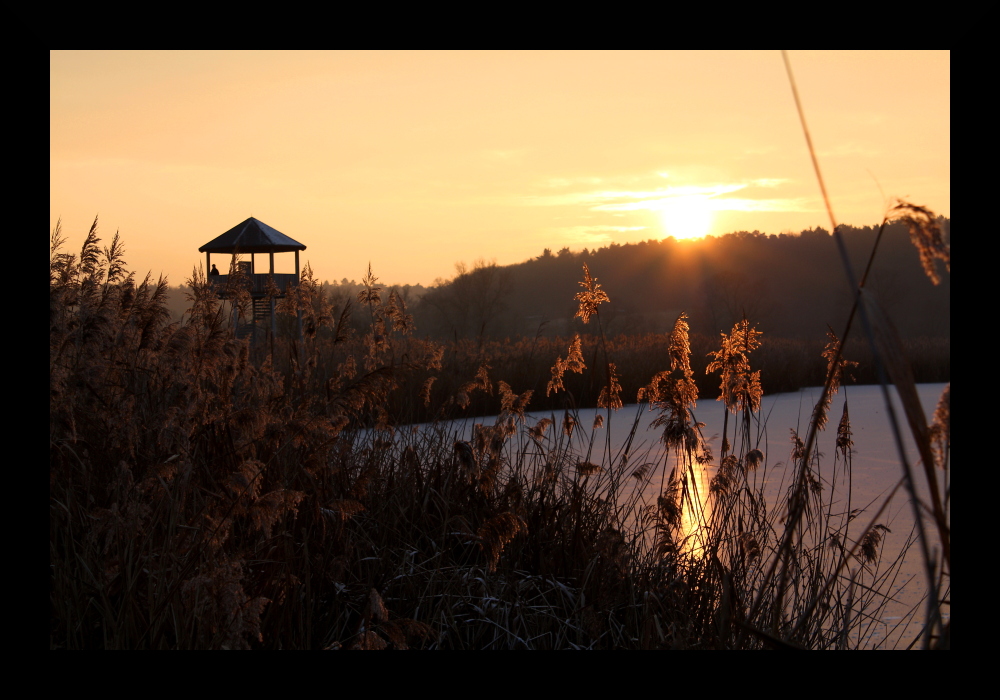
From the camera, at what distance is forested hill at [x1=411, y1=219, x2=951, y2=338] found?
2970 centimetres

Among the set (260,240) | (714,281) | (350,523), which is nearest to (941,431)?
(350,523)

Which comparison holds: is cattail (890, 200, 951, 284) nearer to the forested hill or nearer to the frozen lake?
the frozen lake

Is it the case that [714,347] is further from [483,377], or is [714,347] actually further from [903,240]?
[903,240]

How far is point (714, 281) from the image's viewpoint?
28.4m

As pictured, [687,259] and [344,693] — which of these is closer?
[344,693]

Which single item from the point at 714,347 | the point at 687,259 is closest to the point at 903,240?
the point at 687,259

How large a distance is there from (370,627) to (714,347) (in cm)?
1128

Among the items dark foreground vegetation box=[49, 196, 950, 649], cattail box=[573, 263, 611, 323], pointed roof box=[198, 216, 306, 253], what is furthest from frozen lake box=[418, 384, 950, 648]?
pointed roof box=[198, 216, 306, 253]

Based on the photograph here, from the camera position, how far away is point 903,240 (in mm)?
34094

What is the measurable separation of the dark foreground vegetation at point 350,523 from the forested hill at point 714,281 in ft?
80.3

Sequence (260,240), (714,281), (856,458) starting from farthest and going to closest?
(714,281), (260,240), (856,458)

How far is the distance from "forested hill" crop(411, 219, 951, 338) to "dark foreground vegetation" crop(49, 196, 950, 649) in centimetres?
2448

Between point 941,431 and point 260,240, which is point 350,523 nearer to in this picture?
point 941,431

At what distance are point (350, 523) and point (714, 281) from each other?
2737 centimetres
